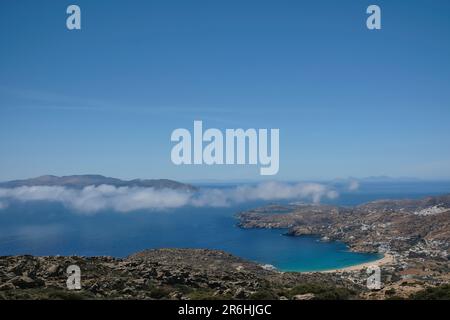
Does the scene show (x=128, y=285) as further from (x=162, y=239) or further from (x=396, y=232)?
(x=162, y=239)

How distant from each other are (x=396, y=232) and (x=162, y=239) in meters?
69.3

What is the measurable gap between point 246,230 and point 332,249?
49.5m

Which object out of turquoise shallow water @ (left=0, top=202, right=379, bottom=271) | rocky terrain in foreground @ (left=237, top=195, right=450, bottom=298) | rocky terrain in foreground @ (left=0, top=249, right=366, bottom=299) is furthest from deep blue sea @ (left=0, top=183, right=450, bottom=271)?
rocky terrain in foreground @ (left=0, top=249, right=366, bottom=299)

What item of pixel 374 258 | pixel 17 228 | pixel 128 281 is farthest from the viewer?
pixel 17 228

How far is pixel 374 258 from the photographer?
80.8m

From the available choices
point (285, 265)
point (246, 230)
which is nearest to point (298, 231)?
point (246, 230)

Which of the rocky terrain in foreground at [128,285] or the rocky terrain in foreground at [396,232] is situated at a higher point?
the rocky terrain in foreground at [128,285]

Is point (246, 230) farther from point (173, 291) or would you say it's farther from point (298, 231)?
point (173, 291)

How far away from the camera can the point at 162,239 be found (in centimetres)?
13038

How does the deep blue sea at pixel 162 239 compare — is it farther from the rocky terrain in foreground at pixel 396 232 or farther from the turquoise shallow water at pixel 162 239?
the rocky terrain in foreground at pixel 396 232

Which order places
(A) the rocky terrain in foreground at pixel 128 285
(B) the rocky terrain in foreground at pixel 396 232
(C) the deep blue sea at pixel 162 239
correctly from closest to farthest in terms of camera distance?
1. (A) the rocky terrain in foreground at pixel 128 285
2. (B) the rocky terrain in foreground at pixel 396 232
3. (C) the deep blue sea at pixel 162 239

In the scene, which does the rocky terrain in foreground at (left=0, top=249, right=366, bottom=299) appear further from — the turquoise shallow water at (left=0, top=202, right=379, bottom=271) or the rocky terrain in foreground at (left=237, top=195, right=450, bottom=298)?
the turquoise shallow water at (left=0, top=202, right=379, bottom=271)

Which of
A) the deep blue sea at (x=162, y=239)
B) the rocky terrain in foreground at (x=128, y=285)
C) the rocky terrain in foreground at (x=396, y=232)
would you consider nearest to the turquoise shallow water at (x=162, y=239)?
the deep blue sea at (x=162, y=239)

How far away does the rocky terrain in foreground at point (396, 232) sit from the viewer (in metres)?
48.8
